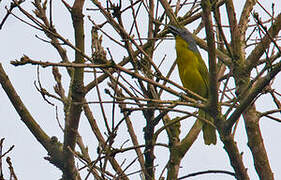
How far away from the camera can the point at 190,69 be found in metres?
5.31

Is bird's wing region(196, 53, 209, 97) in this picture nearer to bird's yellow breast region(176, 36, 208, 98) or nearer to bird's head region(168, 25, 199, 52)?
bird's yellow breast region(176, 36, 208, 98)

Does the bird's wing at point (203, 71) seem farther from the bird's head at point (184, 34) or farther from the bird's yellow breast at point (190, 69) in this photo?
the bird's head at point (184, 34)

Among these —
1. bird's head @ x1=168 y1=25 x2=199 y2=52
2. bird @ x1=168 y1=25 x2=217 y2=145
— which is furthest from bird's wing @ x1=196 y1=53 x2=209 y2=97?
bird's head @ x1=168 y1=25 x2=199 y2=52

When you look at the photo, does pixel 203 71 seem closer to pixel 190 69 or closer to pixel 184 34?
pixel 190 69

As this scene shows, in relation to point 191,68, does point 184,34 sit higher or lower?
higher

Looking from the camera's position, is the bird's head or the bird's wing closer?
the bird's head

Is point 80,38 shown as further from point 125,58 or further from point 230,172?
point 230,172

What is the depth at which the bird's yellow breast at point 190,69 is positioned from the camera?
527cm

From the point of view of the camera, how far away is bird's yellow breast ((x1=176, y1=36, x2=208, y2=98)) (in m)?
5.27

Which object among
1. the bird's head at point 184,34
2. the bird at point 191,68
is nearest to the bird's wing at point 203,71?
the bird at point 191,68

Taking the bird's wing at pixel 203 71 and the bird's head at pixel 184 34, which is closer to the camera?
the bird's head at pixel 184 34

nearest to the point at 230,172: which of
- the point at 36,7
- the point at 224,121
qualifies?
the point at 224,121

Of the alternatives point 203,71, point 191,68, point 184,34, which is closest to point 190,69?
point 191,68

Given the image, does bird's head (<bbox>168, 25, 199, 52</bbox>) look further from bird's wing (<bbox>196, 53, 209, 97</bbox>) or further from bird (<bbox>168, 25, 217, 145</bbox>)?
bird's wing (<bbox>196, 53, 209, 97</bbox>)
